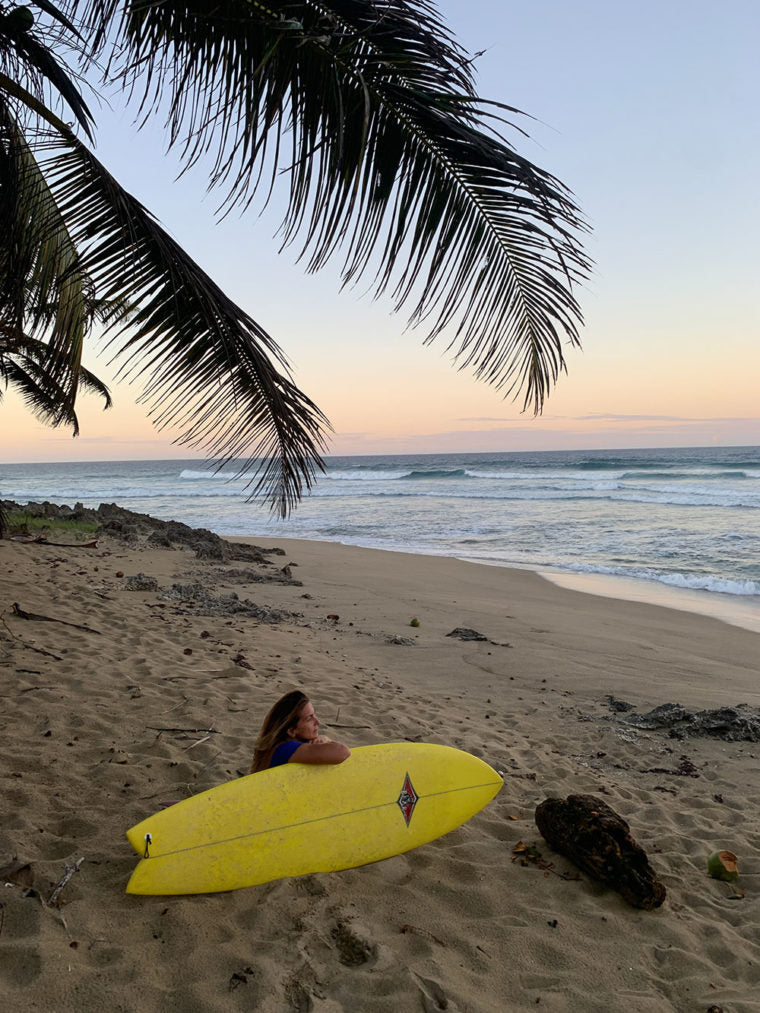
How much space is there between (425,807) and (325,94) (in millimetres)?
2961

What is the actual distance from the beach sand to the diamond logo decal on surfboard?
181mm

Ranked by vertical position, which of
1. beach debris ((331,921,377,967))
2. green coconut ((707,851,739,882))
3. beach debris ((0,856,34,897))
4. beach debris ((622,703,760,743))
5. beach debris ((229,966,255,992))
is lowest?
beach debris ((622,703,760,743))

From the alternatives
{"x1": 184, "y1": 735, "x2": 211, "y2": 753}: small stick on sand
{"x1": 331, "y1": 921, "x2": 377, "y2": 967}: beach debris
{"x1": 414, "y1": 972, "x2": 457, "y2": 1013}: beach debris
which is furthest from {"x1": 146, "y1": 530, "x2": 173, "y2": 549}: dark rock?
{"x1": 414, "y1": 972, "x2": 457, "y2": 1013}: beach debris

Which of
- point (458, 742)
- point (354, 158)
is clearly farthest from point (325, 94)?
point (458, 742)

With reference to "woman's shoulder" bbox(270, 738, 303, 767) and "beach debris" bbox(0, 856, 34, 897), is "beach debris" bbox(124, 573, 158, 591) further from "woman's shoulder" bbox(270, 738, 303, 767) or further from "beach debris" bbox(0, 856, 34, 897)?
"beach debris" bbox(0, 856, 34, 897)

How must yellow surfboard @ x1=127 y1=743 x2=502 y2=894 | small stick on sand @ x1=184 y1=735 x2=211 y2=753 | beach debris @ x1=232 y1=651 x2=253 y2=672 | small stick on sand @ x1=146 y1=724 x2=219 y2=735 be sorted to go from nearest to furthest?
yellow surfboard @ x1=127 y1=743 x2=502 y2=894 < small stick on sand @ x1=184 y1=735 x2=211 y2=753 < small stick on sand @ x1=146 y1=724 x2=219 y2=735 < beach debris @ x1=232 y1=651 x2=253 y2=672

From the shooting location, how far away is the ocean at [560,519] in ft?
41.9

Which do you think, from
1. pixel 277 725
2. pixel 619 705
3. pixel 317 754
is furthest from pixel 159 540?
pixel 317 754

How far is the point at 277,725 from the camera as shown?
9.77ft

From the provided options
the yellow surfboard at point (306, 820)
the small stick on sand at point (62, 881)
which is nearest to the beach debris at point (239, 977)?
the yellow surfboard at point (306, 820)

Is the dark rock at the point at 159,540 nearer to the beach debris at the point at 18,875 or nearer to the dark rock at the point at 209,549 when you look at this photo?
the dark rock at the point at 209,549

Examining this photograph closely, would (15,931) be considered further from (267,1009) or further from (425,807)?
(425,807)

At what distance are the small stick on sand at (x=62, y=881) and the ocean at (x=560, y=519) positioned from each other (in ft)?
5.86

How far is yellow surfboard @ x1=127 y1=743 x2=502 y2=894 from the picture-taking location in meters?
2.57
